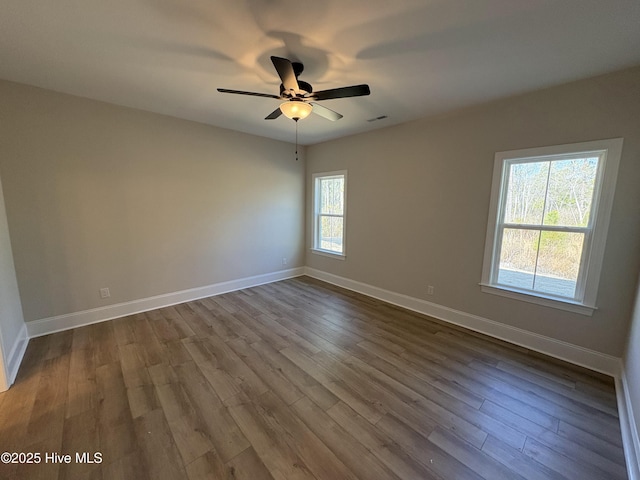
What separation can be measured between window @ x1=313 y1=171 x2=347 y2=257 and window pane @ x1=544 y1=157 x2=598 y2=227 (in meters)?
2.65

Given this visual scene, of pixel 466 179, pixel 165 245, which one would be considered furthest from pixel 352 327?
pixel 165 245

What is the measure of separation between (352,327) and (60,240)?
346 cm

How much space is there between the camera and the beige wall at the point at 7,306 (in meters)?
1.96

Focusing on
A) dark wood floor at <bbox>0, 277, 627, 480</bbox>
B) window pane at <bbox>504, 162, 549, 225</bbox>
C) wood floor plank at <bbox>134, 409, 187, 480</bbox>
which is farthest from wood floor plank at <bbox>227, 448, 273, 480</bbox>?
window pane at <bbox>504, 162, 549, 225</bbox>

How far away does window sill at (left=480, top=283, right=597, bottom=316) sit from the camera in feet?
7.64

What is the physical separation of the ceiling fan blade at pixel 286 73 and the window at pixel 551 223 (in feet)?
7.58

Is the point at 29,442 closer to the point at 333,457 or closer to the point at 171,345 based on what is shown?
the point at 171,345

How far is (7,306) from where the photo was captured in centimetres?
220

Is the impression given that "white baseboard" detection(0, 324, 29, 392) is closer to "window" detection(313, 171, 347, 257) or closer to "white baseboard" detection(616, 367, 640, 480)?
"window" detection(313, 171, 347, 257)

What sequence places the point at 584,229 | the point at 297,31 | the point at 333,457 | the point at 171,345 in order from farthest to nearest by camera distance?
the point at 171,345 < the point at 584,229 < the point at 297,31 < the point at 333,457

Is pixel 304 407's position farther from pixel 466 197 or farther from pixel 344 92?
pixel 466 197

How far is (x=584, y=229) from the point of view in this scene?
2.31m

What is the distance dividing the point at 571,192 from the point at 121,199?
4.94 m

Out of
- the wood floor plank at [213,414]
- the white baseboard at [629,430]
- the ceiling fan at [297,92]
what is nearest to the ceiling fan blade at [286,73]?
the ceiling fan at [297,92]
